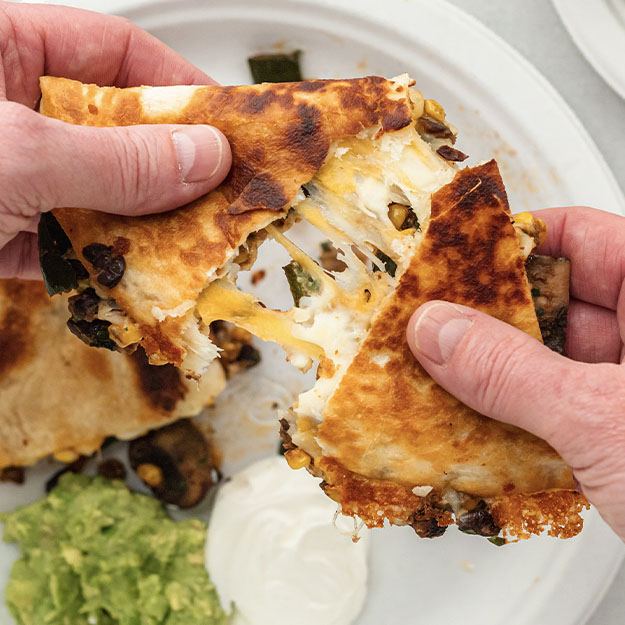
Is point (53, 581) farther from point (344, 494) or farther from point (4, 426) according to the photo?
point (344, 494)

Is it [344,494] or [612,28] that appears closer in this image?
[344,494]

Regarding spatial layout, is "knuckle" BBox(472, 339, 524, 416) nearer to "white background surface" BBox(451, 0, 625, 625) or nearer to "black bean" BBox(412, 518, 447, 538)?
"black bean" BBox(412, 518, 447, 538)

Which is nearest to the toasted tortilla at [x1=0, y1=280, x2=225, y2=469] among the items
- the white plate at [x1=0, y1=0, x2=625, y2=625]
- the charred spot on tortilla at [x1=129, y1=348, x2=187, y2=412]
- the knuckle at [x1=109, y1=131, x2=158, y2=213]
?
the charred spot on tortilla at [x1=129, y1=348, x2=187, y2=412]

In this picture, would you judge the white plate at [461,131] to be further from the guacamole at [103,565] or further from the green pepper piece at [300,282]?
the green pepper piece at [300,282]

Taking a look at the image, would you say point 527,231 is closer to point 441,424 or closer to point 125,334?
point 441,424

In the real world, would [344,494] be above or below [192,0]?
below

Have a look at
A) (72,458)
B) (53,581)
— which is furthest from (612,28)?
(53,581)

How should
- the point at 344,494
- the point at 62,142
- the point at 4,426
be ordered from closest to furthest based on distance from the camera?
the point at 62,142 → the point at 344,494 → the point at 4,426

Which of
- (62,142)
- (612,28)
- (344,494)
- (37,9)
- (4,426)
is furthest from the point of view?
(4,426)
